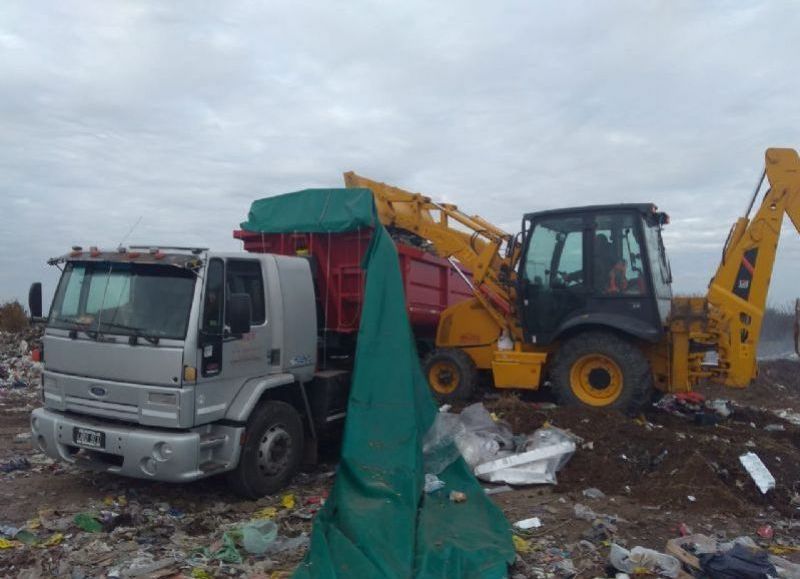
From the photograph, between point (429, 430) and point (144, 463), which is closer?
point (144, 463)

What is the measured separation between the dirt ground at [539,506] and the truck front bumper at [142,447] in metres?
0.39

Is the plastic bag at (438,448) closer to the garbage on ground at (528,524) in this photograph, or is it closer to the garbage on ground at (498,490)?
the garbage on ground at (498,490)

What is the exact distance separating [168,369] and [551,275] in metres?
4.95

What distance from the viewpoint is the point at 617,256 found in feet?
27.2

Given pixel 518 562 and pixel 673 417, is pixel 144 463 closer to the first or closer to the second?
pixel 518 562

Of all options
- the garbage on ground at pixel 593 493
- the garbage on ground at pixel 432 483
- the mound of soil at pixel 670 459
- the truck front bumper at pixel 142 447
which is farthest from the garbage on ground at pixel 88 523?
the garbage on ground at pixel 593 493

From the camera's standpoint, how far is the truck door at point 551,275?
848 cm

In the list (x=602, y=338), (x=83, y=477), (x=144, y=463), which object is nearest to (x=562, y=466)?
(x=602, y=338)

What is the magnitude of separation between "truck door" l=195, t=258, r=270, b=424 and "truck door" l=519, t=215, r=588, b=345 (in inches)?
147

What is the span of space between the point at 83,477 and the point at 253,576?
3.08 m

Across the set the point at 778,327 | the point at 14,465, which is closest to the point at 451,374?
the point at 14,465

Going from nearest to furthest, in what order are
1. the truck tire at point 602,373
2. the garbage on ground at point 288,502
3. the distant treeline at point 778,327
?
the garbage on ground at point 288,502 < the truck tire at point 602,373 < the distant treeline at point 778,327

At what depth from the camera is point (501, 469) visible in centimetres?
650

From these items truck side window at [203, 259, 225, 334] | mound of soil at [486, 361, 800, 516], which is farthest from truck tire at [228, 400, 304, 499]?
mound of soil at [486, 361, 800, 516]
